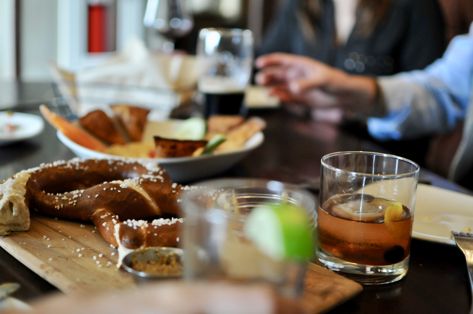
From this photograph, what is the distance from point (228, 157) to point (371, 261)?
406 mm

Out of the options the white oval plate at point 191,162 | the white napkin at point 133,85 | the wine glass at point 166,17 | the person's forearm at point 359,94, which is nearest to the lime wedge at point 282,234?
the white oval plate at point 191,162

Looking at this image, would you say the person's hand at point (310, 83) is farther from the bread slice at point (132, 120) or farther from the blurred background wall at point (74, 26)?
the blurred background wall at point (74, 26)

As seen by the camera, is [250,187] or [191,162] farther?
[191,162]

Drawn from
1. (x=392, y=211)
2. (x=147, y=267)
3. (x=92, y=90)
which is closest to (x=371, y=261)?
Result: (x=392, y=211)

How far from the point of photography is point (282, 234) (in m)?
0.40

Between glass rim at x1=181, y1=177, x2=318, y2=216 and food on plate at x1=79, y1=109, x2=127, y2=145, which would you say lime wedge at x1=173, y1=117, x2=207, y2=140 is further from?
glass rim at x1=181, y1=177, x2=318, y2=216

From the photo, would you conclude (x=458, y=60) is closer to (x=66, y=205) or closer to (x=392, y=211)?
(x=392, y=211)

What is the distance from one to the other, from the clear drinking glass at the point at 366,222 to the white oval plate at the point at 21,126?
0.69 metres

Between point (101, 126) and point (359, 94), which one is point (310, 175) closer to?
point (101, 126)

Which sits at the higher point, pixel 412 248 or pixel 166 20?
pixel 166 20

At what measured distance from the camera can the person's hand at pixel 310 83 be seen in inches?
60.2

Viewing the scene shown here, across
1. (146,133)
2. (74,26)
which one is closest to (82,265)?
(146,133)

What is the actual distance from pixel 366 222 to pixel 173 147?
405mm

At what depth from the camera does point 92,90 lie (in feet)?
4.79
